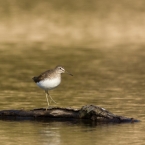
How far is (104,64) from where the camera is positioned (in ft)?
152

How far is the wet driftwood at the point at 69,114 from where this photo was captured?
901 inches

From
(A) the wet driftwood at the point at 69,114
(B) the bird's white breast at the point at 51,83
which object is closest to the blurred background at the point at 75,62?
(A) the wet driftwood at the point at 69,114

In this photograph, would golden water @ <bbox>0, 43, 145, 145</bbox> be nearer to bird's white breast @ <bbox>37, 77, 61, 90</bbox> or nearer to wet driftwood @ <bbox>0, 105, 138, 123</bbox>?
wet driftwood @ <bbox>0, 105, 138, 123</bbox>

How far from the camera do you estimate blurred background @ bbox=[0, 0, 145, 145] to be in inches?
847

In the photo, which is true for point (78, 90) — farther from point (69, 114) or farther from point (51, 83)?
point (69, 114)

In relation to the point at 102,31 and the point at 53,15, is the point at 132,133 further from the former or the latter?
the point at 53,15

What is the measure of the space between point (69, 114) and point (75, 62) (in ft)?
83.8

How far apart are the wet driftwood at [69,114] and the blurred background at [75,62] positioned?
245 mm

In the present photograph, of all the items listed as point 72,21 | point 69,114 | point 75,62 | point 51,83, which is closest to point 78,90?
point 51,83

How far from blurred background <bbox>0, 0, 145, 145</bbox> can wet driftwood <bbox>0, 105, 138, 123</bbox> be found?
25 cm

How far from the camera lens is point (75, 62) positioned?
4872 centimetres

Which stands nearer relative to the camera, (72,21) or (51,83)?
(51,83)

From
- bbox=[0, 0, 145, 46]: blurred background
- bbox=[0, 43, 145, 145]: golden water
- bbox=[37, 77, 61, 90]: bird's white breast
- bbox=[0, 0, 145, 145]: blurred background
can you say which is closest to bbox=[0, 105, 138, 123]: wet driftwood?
bbox=[0, 0, 145, 145]: blurred background

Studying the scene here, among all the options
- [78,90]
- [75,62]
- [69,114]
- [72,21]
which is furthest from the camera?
[72,21]
